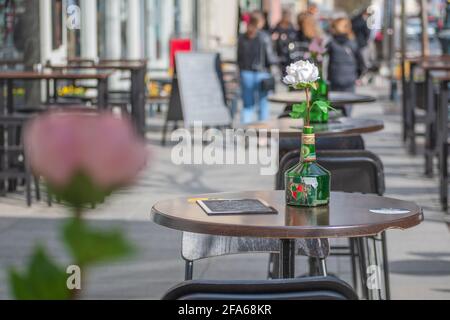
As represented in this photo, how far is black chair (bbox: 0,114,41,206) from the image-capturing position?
8738 mm

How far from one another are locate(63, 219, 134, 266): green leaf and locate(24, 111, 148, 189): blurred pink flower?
35mm

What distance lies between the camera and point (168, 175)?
10.8 meters

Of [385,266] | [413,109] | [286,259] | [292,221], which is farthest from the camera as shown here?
[413,109]

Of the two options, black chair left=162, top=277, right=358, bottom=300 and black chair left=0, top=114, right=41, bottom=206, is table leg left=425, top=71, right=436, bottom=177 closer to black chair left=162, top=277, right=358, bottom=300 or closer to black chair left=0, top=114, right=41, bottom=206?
black chair left=0, top=114, right=41, bottom=206

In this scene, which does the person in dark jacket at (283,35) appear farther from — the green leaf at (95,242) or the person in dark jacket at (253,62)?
the green leaf at (95,242)

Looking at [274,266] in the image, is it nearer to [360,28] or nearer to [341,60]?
[341,60]

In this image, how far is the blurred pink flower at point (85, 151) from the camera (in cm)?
76

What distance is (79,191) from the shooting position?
77 cm

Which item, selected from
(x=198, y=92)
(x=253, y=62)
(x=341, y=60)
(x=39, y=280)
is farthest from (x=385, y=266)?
(x=253, y=62)

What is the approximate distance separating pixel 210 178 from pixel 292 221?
7.14 m

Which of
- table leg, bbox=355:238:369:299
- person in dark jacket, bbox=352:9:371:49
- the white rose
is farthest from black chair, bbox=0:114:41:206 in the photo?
person in dark jacket, bbox=352:9:371:49

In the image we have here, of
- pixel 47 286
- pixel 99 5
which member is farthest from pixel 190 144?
pixel 47 286

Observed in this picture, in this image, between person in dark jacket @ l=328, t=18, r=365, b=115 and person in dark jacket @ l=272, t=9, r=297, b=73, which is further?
person in dark jacket @ l=272, t=9, r=297, b=73

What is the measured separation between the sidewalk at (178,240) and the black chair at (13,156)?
22 centimetres
